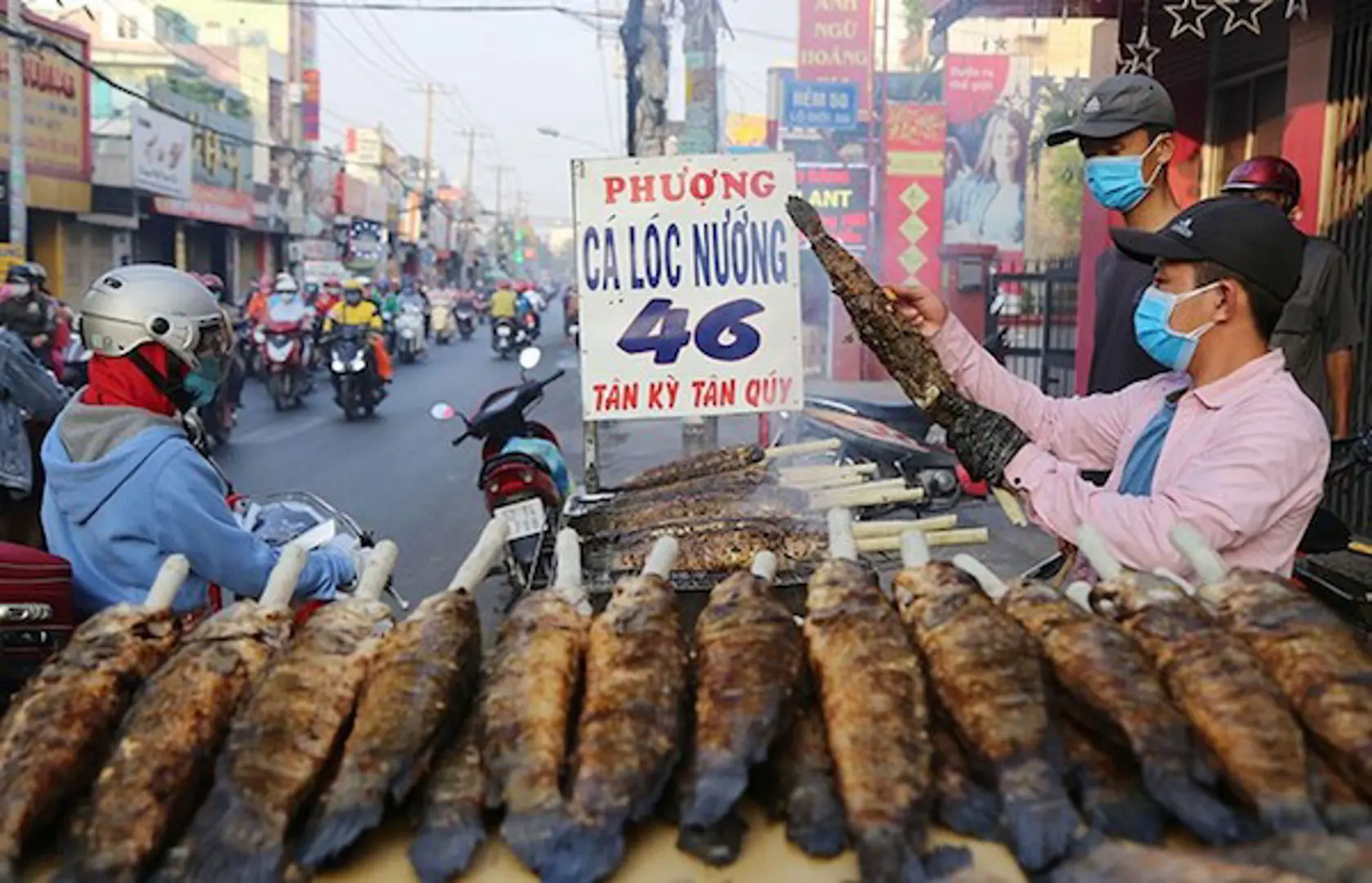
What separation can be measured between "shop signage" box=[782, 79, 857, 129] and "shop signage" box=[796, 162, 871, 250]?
0.80 meters

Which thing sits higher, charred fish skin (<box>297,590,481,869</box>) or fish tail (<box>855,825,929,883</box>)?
charred fish skin (<box>297,590,481,869</box>)

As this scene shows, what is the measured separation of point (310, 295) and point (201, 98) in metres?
17.7

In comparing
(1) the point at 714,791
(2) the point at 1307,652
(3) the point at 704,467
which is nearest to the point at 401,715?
(1) the point at 714,791

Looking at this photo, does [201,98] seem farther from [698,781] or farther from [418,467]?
[698,781]

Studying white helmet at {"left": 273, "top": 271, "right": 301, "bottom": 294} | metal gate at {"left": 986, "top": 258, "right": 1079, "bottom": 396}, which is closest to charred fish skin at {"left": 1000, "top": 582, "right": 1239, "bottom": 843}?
metal gate at {"left": 986, "top": 258, "right": 1079, "bottom": 396}

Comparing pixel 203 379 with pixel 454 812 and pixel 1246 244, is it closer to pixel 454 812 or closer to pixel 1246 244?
pixel 454 812

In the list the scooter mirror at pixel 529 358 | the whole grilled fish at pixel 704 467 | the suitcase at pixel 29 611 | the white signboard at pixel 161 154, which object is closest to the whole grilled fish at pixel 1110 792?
the suitcase at pixel 29 611

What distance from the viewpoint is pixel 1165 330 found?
8.71 ft

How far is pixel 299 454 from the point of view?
45.6 feet

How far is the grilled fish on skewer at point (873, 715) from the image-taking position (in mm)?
1654

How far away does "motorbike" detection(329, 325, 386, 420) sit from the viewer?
1717 cm

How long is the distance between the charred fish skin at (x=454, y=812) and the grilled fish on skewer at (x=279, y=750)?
18 cm

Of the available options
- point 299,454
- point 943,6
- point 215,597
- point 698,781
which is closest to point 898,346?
point 698,781

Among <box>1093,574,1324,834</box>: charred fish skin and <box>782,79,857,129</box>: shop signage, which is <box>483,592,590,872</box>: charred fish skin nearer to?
<box>1093,574,1324,834</box>: charred fish skin
